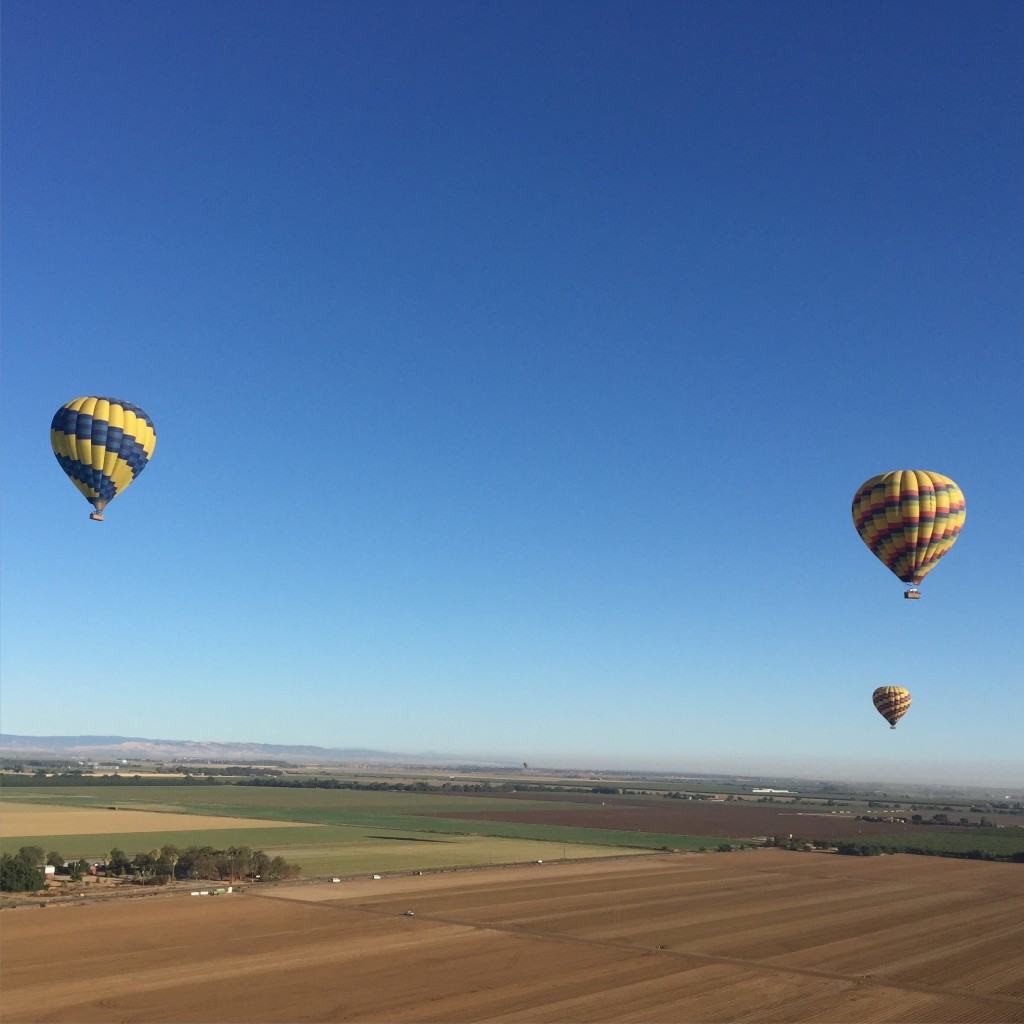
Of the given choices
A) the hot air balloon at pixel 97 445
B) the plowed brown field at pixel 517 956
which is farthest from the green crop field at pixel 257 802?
→ the hot air balloon at pixel 97 445

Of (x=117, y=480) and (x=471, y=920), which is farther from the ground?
(x=117, y=480)

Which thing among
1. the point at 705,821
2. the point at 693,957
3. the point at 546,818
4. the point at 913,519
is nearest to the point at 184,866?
the point at 693,957

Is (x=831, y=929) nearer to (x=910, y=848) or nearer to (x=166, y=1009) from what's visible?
(x=166, y=1009)

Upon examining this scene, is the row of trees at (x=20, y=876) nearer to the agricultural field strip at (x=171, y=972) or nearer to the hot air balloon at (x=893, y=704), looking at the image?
the agricultural field strip at (x=171, y=972)

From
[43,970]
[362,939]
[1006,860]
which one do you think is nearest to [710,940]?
[362,939]

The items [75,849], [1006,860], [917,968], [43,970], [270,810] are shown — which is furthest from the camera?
[270,810]
